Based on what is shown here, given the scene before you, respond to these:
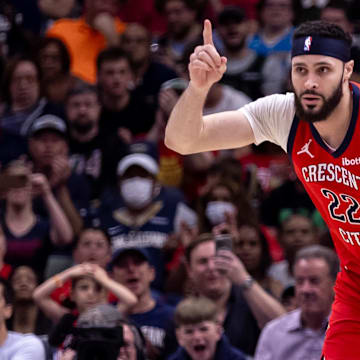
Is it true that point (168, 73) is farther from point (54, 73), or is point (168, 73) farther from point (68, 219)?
point (68, 219)

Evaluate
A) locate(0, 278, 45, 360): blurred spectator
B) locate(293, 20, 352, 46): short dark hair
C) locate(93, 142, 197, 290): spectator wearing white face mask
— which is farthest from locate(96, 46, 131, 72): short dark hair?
locate(293, 20, 352, 46): short dark hair

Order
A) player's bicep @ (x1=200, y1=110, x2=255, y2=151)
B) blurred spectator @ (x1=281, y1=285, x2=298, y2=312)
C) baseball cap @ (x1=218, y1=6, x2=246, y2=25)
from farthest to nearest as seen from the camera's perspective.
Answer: baseball cap @ (x1=218, y1=6, x2=246, y2=25)
blurred spectator @ (x1=281, y1=285, x2=298, y2=312)
player's bicep @ (x1=200, y1=110, x2=255, y2=151)

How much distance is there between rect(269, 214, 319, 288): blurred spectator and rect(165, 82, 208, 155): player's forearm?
9.91ft

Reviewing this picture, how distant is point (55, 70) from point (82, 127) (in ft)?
2.70

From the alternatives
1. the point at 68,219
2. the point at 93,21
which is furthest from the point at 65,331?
the point at 93,21

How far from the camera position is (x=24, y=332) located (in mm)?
6992

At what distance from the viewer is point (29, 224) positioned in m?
7.76

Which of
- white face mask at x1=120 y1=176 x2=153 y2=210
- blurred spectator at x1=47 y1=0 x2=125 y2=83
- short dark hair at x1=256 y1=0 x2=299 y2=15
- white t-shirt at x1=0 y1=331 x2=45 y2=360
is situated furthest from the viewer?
blurred spectator at x1=47 y1=0 x2=125 y2=83

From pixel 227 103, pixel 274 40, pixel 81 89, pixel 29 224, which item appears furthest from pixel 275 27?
pixel 29 224

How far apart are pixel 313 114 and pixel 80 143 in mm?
4697

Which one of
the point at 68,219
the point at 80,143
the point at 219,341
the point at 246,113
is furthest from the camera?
the point at 80,143

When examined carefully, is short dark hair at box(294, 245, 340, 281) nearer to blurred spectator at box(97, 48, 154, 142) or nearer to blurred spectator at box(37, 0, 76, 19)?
blurred spectator at box(97, 48, 154, 142)

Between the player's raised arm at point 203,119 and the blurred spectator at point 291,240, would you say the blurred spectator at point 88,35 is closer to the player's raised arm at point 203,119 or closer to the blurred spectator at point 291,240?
the blurred spectator at point 291,240

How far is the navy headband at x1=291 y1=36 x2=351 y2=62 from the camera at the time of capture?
4250 mm
